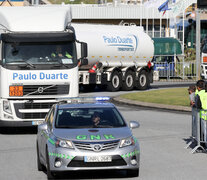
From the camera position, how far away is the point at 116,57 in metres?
40.8

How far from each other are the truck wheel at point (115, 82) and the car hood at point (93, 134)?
28.8 meters

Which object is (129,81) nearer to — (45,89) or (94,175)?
(45,89)

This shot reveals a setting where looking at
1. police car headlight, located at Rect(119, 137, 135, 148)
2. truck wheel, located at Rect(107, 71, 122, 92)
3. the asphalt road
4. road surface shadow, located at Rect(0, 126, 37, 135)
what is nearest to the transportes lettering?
the asphalt road

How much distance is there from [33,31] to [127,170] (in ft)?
29.5

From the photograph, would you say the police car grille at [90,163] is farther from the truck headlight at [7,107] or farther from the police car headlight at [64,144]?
the truck headlight at [7,107]

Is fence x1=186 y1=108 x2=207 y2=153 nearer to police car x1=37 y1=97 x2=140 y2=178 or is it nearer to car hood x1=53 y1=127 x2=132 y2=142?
police car x1=37 y1=97 x2=140 y2=178

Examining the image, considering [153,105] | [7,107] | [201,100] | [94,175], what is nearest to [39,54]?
[7,107]

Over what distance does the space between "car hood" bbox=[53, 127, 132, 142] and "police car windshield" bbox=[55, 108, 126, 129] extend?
322mm

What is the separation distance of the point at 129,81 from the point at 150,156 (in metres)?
27.7

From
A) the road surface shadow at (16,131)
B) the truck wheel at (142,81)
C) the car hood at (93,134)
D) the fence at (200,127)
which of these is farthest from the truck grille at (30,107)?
the truck wheel at (142,81)

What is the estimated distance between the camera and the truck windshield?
18.9 metres

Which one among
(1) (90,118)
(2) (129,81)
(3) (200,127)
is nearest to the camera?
(1) (90,118)

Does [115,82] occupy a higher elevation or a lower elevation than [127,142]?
lower

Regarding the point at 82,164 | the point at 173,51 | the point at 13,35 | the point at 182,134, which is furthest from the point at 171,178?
the point at 173,51
